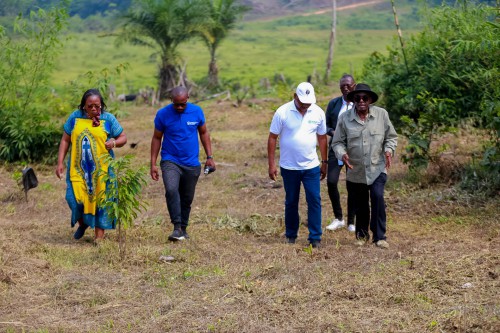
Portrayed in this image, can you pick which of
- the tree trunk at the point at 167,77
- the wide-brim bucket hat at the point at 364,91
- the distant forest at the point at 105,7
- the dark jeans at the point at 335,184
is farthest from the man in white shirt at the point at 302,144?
the tree trunk at the point at 167,77

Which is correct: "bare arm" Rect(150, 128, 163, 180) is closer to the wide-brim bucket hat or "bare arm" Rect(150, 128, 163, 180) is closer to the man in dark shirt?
the man in dark shirt

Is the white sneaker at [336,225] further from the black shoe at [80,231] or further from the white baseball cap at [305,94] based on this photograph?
the black shoe at [80,231]

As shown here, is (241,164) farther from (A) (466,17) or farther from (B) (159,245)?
(B) (159,245)

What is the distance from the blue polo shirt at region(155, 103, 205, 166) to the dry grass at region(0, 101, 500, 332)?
81cm

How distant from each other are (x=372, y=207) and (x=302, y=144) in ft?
2.80

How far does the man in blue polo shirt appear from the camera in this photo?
794 cm

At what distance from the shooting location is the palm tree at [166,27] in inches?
992

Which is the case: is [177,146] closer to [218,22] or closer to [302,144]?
[302,144]

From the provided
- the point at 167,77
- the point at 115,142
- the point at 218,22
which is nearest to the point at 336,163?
the point at 115,142

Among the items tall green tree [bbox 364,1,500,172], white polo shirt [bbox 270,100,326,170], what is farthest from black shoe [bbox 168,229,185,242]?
tall green tree [bbox 364,1,500,172]

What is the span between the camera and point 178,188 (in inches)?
320

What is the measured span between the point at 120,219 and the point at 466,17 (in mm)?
6399

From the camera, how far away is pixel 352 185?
7.77m

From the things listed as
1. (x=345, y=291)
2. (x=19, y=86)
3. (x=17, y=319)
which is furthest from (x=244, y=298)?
(x=19, y=86)
